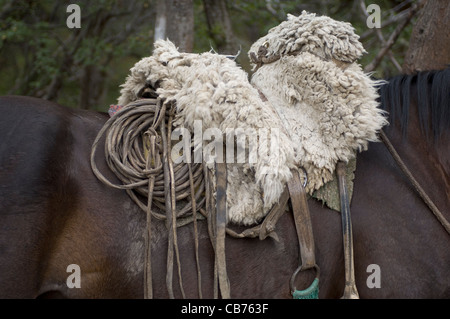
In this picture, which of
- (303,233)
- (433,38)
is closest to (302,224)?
(303,233)

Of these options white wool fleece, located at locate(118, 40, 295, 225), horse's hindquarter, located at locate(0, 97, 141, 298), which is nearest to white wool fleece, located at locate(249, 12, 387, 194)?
white wool fleece, located at locate(118, 40, 295, 225)

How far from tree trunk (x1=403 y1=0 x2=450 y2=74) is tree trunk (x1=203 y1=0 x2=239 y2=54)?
221cm

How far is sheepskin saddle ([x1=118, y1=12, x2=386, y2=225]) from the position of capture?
204cm

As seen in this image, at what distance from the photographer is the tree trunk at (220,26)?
5.29 m

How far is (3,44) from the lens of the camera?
6.78m

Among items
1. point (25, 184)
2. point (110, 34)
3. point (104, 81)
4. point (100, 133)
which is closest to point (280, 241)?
point (100, 133)

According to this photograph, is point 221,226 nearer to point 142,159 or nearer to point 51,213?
point 142,159

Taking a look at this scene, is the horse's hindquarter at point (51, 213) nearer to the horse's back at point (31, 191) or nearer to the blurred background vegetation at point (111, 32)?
the horse's back at point (31, 191)

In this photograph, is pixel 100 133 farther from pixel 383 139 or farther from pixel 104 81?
pixel 104 81

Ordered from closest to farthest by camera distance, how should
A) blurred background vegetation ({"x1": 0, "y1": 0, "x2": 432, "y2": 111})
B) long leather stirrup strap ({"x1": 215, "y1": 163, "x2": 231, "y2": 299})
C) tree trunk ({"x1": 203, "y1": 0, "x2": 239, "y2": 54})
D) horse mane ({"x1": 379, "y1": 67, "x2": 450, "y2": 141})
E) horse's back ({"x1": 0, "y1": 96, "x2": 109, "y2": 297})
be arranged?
horse's back ({"x1": 0, "y1": 96, "x2": 109, "y2": 297}) → long leather stirrup strap ({"x1": 215, "y1": 163, "x2": 231, "y2": 299}) → horse mane ({"x1": 379, "y1": 67, "x2": 450, "y2": 141}) → tree trunk ({"x1": 203, "y1": 0, "x2": 239, "y2": 54}) → blurred background vegetation ({"x1": 0, "y1": 0, "x2": 432, "y2": 111})

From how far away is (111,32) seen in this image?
324 inches

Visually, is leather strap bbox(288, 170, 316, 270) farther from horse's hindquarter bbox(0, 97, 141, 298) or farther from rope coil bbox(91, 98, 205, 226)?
horse's hindquarter bbox(0, 97, 141, 298)

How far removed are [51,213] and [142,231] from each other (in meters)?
0.38

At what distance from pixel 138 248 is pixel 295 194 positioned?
712 mm
